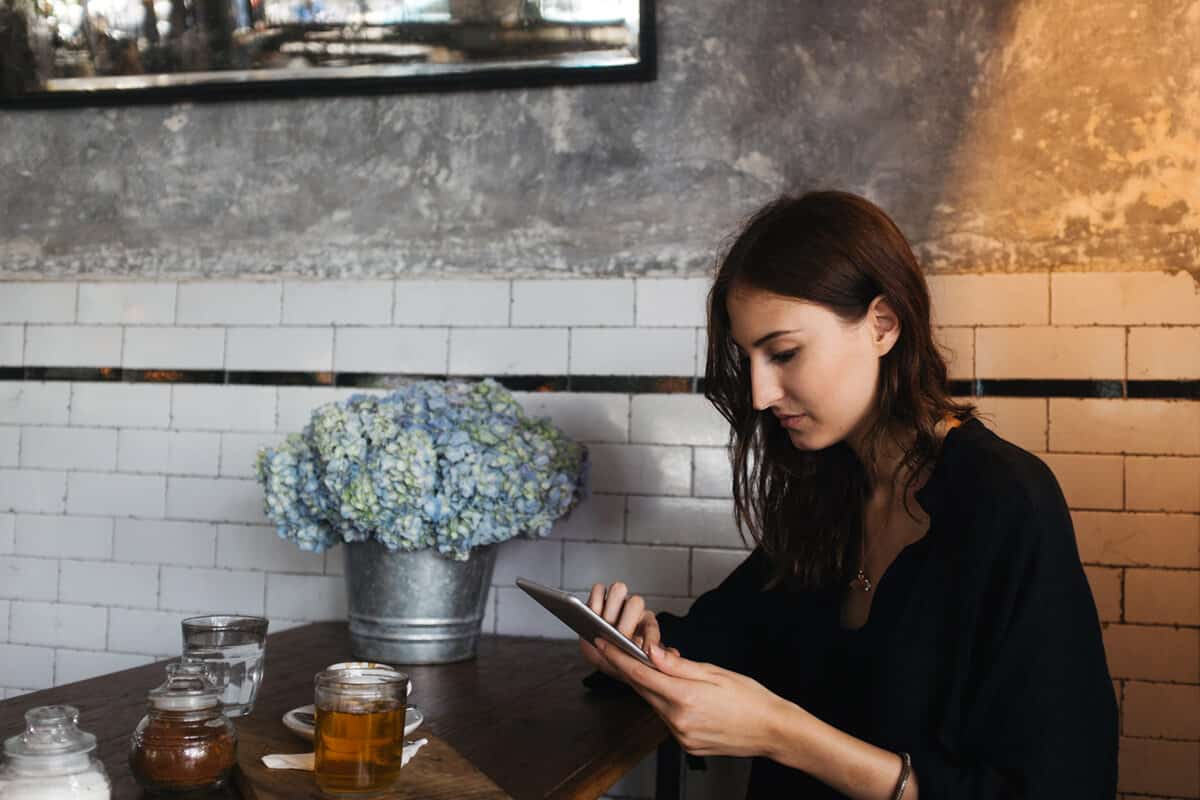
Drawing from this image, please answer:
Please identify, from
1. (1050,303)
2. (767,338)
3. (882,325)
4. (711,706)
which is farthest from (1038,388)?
(711,706)

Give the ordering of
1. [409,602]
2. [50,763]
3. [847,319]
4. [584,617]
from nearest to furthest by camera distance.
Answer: [50,763] → [584,617] → [847,319] → [409,602]

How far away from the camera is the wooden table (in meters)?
1.54

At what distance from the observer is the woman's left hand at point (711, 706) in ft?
4.85

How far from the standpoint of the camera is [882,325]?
1.74 m

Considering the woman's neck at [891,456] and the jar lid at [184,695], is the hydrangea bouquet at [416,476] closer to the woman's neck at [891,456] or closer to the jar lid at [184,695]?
→ the woman's neck at [891,456]

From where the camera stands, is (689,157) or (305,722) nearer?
(305,722)

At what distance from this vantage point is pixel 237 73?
113 inches

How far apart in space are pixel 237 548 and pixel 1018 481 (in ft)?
6.47

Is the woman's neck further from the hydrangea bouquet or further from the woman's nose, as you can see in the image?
the hydrangea bouquet

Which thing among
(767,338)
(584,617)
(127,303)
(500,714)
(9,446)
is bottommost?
(500,714)

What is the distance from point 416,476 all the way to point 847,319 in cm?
79

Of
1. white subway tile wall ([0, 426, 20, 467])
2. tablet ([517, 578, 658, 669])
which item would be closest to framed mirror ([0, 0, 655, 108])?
white subway tile wall ([0, 426, 20, 467])

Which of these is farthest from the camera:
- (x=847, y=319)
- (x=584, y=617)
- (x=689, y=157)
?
(x=689, y=157)

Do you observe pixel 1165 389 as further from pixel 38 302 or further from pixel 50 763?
pixel 38 302
